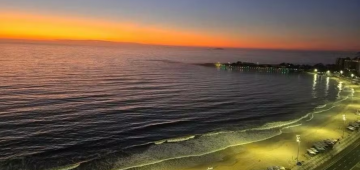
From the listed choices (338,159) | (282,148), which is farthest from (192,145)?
(338,159)

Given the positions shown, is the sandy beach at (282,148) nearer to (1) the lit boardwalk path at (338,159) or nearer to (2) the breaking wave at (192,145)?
(2) the breaking wave at (192,145)

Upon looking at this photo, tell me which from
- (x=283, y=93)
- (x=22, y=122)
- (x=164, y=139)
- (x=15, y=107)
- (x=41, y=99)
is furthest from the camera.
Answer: (x=283, y=93)

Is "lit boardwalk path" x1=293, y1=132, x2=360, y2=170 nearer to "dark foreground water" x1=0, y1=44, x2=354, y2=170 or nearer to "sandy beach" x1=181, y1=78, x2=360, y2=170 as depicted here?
"sandy beach" x1=181, y1=78, x2=360, y2=170

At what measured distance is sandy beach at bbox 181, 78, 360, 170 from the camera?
146 feet

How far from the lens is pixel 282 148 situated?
51.4 meters

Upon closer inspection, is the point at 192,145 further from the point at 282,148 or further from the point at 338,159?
the point at 338,159

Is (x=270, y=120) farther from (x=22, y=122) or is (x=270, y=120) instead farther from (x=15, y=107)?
(x=15, y=107)

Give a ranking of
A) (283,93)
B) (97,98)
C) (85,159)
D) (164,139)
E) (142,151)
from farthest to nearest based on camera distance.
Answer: (283,93) < (97,98) < (164,139) < (142,151) < (85,159)

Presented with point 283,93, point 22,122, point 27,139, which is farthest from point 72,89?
point 283,93

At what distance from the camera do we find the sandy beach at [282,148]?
44.4 m

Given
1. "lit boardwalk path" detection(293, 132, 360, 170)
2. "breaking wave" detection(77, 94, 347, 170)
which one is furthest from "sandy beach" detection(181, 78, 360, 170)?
"lit boardwalk path" detection(293, 132, 360, 170)

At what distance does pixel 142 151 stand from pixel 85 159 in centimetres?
853

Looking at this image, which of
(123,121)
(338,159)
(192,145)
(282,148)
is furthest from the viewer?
(123,121)

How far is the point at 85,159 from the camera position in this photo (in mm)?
44562
